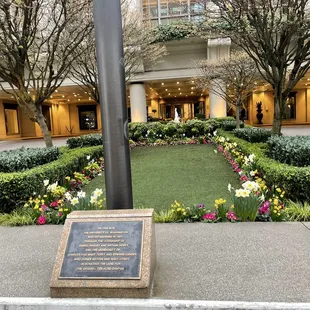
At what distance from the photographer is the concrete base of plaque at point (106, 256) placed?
2.67 meters

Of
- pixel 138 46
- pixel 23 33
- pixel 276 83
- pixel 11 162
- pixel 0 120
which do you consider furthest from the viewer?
pixel 0 120

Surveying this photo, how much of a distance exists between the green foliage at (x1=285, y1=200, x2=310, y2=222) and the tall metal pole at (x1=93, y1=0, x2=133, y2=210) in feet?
8.54

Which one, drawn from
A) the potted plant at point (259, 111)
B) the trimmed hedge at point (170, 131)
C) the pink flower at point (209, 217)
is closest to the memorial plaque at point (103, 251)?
the pink flower at point (209, 217)

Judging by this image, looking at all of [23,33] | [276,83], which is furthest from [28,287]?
[276,83]

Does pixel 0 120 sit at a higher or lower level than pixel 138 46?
lower

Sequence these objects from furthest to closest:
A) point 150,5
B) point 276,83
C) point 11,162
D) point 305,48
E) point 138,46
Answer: point 150,5, point 138,46, point 276,83, point 305,48, point 11,162

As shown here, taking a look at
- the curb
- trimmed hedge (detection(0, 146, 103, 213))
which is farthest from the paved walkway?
trimmed hedge (detection(0, 146, 103, 213))

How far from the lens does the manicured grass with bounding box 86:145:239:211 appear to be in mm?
6008

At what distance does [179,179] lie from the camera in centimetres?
763

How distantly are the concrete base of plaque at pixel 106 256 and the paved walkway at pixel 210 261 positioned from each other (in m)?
0.26

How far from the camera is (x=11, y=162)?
626 cm

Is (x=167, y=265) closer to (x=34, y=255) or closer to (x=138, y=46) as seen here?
(x=34, y=255)

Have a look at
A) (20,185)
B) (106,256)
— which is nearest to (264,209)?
(106,256)

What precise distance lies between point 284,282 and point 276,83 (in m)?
6.86
